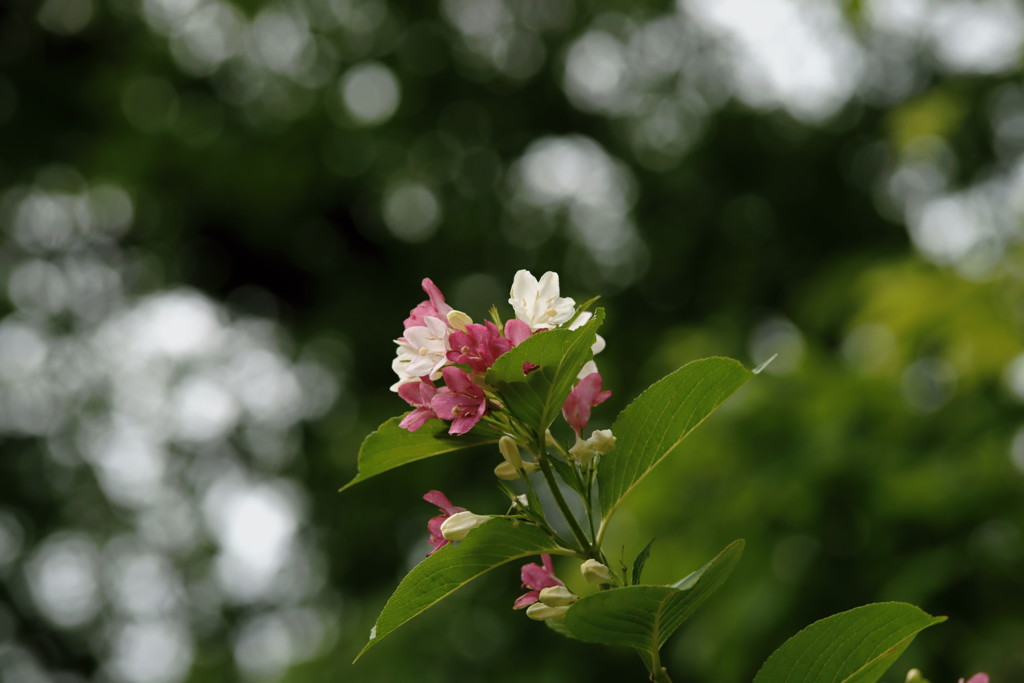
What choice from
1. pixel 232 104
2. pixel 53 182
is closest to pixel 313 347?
pixel 232 104

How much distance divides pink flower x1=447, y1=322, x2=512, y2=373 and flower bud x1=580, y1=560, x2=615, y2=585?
0.24 m

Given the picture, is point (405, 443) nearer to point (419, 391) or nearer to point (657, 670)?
point (419, 391)

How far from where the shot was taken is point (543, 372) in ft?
3.63

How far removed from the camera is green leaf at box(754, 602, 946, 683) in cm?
103

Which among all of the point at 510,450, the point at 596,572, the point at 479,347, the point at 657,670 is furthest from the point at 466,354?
the point at 657,670

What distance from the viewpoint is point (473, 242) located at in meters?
9.07

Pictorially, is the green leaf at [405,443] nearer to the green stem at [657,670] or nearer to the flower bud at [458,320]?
the flower bud at [458,320]

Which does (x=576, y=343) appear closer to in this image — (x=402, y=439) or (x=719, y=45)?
(x=402, y=439)

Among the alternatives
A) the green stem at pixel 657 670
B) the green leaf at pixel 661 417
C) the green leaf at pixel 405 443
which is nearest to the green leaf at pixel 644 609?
the green stem at pixel 657 670

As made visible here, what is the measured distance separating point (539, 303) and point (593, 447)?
21cm

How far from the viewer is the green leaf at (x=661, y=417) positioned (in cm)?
111

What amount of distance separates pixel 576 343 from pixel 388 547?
8081 mm

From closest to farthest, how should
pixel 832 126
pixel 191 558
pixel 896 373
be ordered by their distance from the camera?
pixel 896 373, pixel 832 126, pixel 191 558

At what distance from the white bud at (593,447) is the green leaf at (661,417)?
0.02 m
